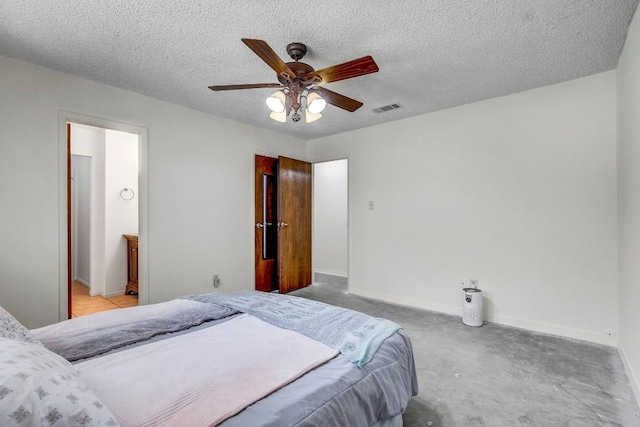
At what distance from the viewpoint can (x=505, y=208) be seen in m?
3.43

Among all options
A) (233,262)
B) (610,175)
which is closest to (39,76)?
(233,262)

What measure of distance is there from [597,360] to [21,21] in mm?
5063

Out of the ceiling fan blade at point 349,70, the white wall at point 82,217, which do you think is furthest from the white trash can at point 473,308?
the white wall at point 82,217

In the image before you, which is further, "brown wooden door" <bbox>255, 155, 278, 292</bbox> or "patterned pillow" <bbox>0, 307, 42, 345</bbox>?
"brown wooden door" <bbox>255, 155, 278, 292</bbox>

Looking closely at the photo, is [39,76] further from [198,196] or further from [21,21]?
[198,196]

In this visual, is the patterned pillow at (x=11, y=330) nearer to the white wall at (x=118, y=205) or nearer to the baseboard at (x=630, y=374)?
the baseboard at (x=630, y=374)

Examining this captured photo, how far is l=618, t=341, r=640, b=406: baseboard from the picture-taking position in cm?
200

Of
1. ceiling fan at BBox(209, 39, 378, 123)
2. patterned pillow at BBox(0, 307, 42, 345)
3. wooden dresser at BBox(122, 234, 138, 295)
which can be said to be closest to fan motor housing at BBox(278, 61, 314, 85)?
ceiling fan at BBox(209, 39, 378, 123)

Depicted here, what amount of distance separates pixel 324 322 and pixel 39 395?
1.25 metres

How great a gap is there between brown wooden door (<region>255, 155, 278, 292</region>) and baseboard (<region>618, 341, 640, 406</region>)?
3948 mm

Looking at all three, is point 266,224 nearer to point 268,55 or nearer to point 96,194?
point 96,194

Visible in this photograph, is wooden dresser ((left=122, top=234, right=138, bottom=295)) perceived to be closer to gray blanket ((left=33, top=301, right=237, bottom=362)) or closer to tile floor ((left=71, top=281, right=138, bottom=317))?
tile floor ((left=71, top=281, right=138, bottom=317))

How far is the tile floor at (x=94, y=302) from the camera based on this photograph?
12.8 feet

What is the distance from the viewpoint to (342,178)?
6504mm
